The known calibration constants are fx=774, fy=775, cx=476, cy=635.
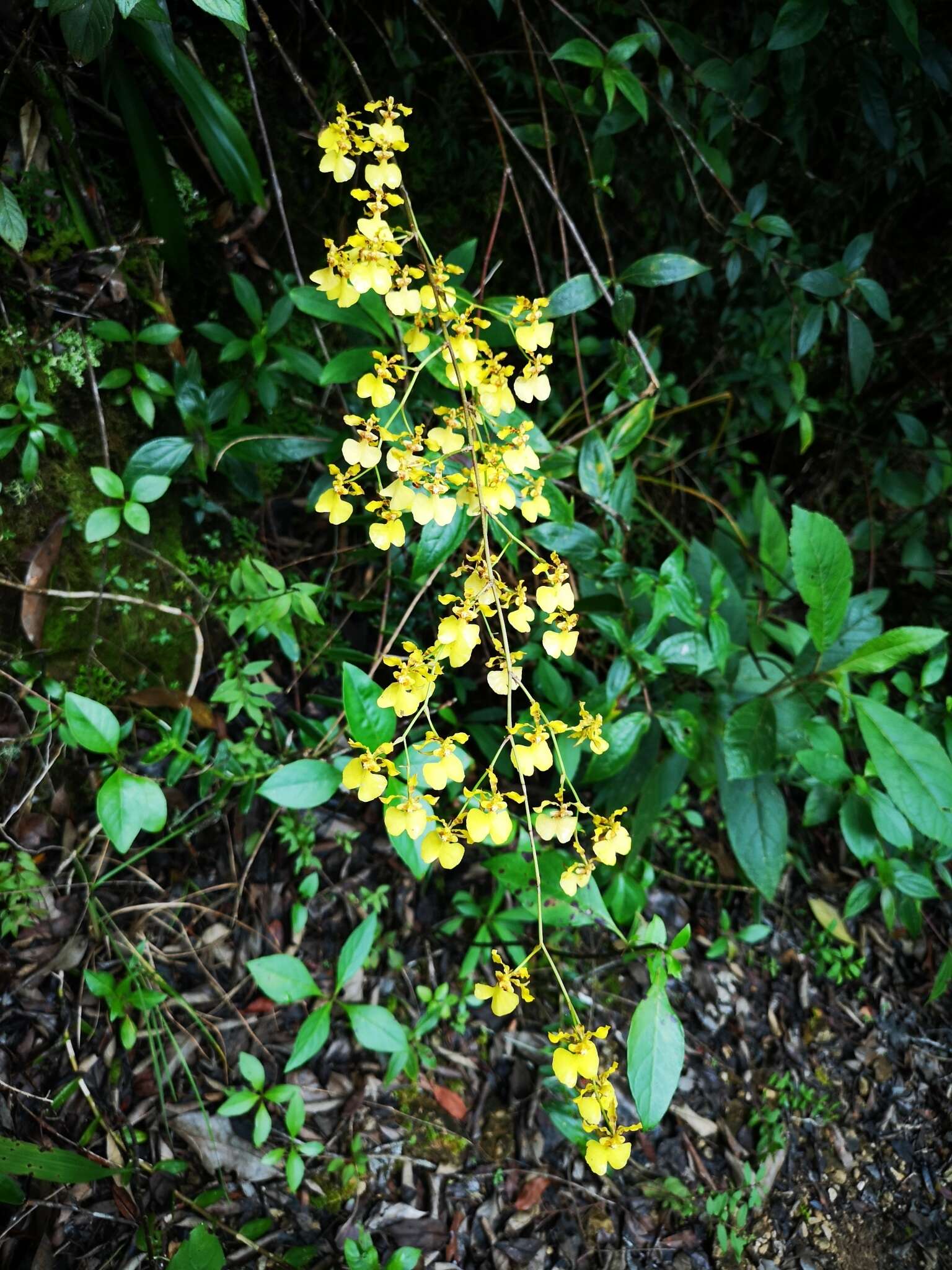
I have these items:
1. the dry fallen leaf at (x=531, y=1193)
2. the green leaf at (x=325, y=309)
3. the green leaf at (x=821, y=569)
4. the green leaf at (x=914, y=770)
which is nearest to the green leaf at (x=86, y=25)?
the green leaf at (x=325, y=309)

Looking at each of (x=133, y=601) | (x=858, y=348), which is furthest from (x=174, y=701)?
(x=858, y=348)

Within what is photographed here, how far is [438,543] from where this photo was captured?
1.18 m

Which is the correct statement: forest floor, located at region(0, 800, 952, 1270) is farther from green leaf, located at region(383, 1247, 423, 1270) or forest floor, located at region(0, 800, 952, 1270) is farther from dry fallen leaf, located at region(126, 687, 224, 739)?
dry fallen leaf, located at region(126, 687, 224, 739)

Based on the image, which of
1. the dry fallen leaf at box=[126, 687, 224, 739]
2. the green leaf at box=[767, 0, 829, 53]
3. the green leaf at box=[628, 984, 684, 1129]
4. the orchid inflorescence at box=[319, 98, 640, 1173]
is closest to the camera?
the orchid inflorescence at box=[319, 98, 640, 1173]

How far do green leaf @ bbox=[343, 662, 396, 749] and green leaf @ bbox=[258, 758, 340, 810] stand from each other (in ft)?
0.51

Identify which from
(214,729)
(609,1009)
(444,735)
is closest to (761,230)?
(444,735)

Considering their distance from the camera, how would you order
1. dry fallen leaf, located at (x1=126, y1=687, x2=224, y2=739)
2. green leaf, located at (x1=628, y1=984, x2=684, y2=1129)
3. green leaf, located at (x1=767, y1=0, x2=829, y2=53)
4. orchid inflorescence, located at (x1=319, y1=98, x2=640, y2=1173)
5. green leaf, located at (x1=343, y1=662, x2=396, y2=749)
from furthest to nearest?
1. dry fallen leaf, located at (x1=126, y1=687, x2=224, y2=739)
2. green leaf, located at (x1=767, y1=0, x2=829, y2=53)
3. green leaf, located at (x1=343, y1=662, x2=396, y2=749)
4. green leaf, located at (x1=628, y1=984, x2=684, y2=1129)
5. orchid inflorescence, located at (x1=319, y1=98, x2=640, y2=1173)

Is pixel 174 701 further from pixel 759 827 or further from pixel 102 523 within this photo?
pixel 759 827

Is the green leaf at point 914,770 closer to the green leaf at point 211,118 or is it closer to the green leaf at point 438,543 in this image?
the green leaf at point 438,543

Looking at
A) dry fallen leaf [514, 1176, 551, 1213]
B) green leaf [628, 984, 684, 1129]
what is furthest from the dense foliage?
dry fallen leaf [514, 1176, 551, 1213]

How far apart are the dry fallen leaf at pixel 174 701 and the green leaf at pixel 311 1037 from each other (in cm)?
56

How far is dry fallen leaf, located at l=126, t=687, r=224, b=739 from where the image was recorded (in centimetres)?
149

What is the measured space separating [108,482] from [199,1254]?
119 cm

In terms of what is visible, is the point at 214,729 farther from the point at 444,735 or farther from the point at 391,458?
the point at 391,458
